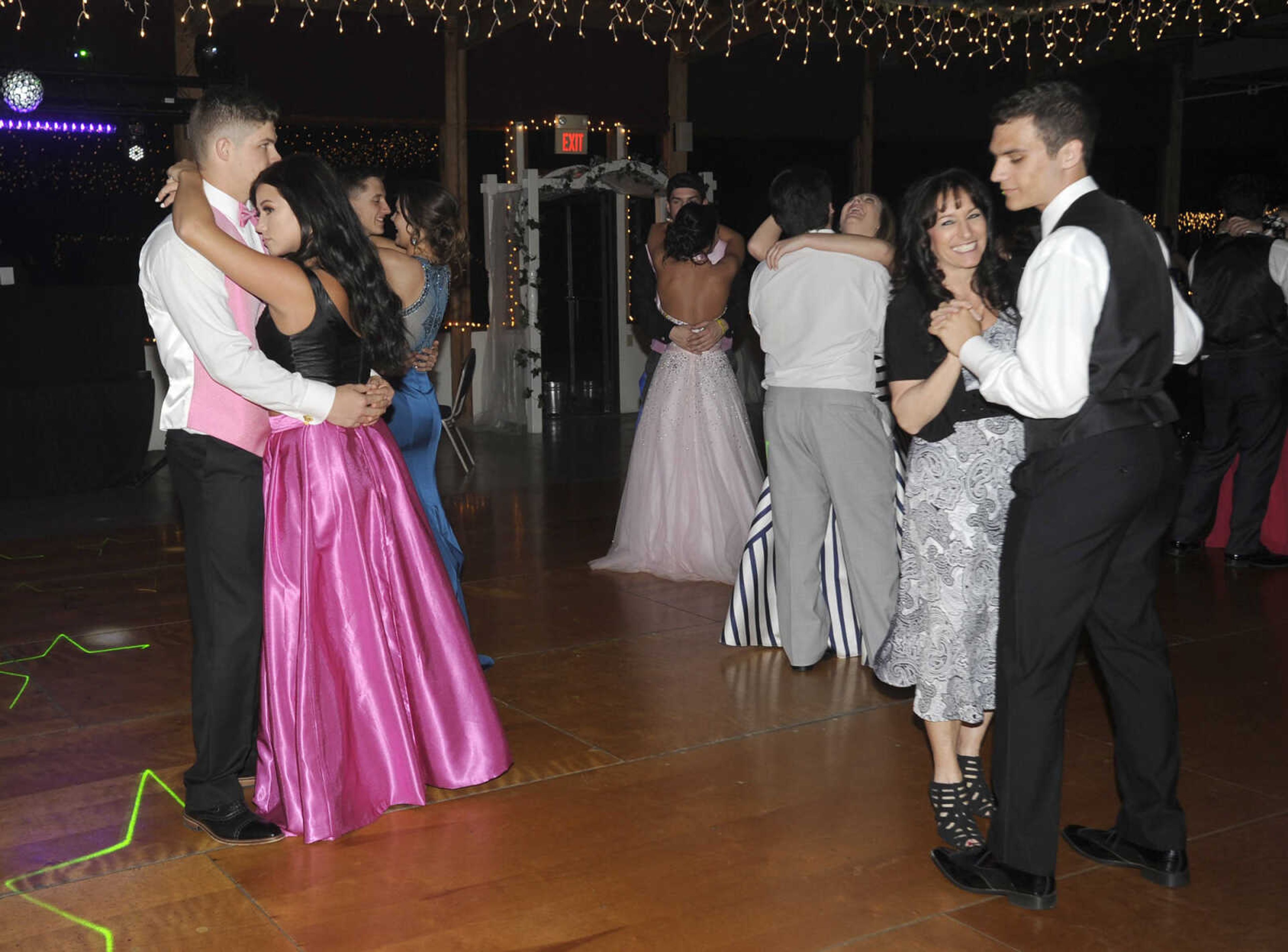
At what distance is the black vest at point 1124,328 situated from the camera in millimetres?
2354

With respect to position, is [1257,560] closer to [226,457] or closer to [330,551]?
[330,551]

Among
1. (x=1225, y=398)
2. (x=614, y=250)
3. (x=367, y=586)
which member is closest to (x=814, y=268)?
(x=367, y=586)

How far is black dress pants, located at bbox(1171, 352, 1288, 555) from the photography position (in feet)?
18.6

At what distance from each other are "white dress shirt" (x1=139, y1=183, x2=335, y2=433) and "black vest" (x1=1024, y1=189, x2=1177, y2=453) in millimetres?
1577

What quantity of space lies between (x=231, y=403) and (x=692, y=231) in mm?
2707

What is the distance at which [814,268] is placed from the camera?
409cm

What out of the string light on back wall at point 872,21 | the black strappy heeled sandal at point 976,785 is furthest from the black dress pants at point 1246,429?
the string light on back wall at point 872,21

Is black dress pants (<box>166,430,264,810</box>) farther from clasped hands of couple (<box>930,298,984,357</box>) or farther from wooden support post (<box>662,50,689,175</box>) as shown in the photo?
wooden support post (<box>662,50,689,175</box>)

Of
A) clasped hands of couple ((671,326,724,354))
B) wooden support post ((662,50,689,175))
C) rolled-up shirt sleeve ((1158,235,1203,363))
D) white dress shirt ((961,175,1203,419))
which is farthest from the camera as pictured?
wooden support post ((662,50,689,175))

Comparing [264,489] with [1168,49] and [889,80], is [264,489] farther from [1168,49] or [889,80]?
[1168,49]

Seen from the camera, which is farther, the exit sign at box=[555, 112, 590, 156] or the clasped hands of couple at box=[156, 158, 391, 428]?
the exit sign at box=[555, 112, 590, 156]

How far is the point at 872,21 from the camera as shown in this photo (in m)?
11.5

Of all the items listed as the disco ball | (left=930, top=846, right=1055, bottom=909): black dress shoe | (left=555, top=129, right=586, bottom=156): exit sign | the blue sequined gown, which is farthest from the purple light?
(left=930, top=846, right=1055, bottom=909): black dress shoe

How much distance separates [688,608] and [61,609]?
2428 millimetres
